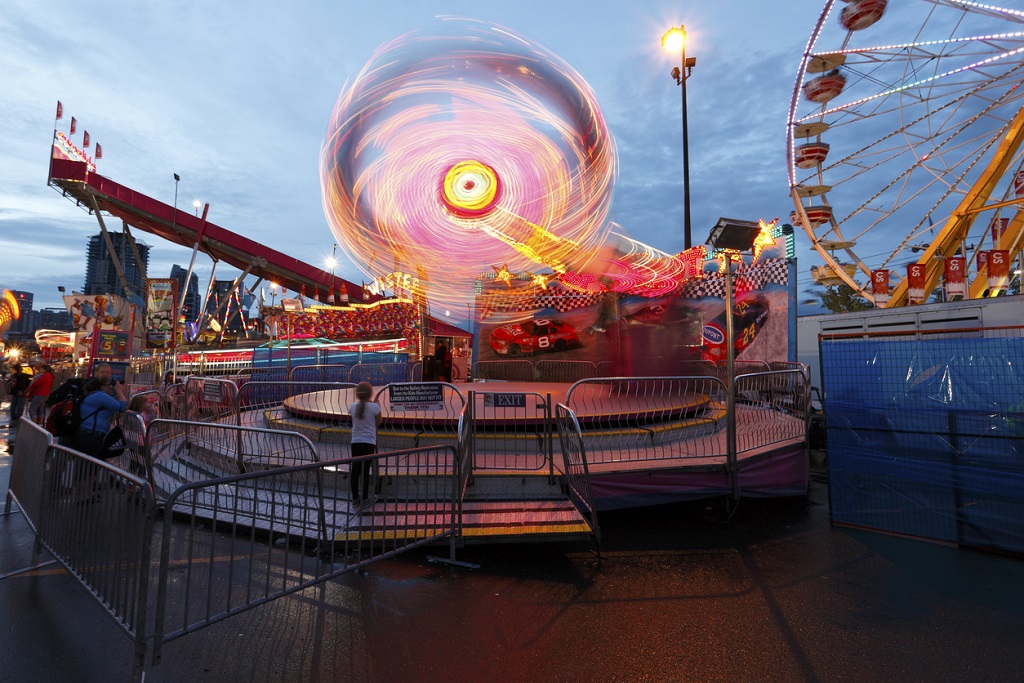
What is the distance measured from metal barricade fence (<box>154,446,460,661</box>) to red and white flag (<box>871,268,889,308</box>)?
16890 millimetres

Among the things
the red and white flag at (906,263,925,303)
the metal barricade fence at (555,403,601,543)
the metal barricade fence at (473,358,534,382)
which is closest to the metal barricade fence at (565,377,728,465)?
the metal barricade fence at (555,403,601,543)

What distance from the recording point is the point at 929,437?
568 cm

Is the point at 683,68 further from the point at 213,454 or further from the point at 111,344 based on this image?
the point at 111,344

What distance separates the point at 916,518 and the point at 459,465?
189 inches

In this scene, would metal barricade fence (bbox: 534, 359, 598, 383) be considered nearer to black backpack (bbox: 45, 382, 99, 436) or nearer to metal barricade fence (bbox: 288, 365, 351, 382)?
metal barricade fence (bbox: 288, 365, 351, 382)

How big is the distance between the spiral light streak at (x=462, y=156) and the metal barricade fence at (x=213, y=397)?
4181 mm

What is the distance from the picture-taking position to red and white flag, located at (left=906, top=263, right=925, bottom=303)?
16.3m

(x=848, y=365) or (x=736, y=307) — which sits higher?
(x=736, y=307)

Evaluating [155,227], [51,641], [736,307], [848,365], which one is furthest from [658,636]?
[155,227]

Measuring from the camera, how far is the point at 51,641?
11.3 ft

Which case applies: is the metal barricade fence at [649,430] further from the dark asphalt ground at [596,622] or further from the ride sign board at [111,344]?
the ride sign board at [111,344]

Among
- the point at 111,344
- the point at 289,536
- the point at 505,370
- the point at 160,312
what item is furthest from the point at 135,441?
the point at 160,312

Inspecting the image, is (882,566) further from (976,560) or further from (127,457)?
(127,457)

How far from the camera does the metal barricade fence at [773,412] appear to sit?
7.28 metres
